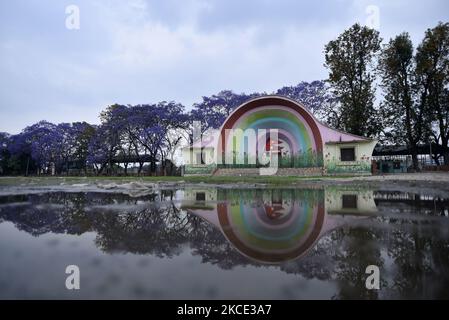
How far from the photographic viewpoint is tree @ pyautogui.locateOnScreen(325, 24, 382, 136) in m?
28.5

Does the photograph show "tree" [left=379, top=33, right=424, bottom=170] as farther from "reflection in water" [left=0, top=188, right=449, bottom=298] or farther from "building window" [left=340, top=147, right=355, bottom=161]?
"reflection in water" [left=0, top=188, right=449, bottom=298]

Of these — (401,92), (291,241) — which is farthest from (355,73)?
(291,241)

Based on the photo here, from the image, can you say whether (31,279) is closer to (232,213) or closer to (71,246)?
(71,246)

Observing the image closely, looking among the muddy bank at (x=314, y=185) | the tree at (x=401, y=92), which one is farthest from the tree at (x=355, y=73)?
the muddy bank at (x=314, y=185)

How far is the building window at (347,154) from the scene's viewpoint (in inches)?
1068

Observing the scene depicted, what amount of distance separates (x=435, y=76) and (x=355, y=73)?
267 inches

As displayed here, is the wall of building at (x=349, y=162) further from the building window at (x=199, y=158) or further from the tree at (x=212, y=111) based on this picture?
the tree at (x=212, y=111)

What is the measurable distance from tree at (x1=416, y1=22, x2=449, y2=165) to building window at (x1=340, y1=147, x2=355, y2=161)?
8.58m
